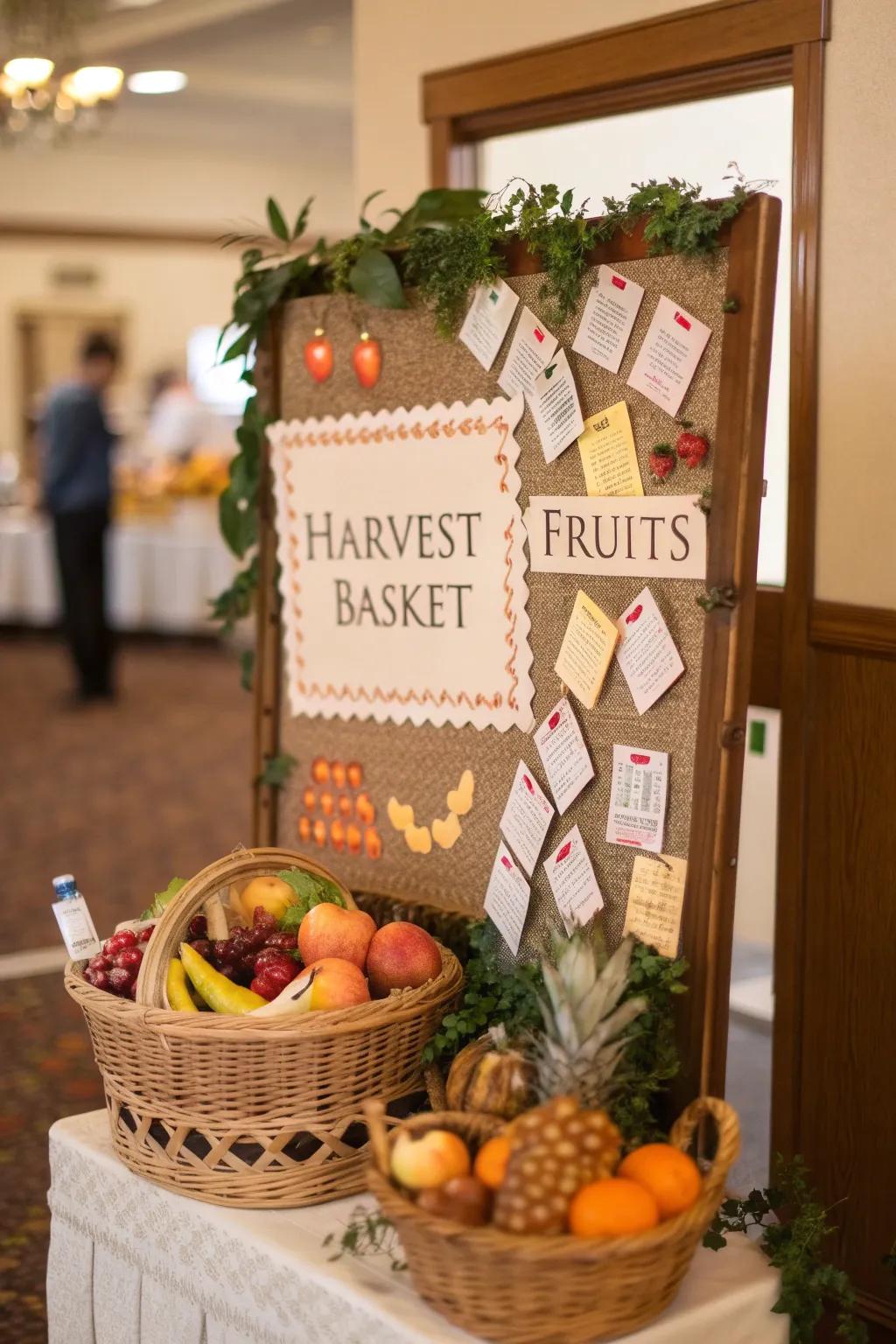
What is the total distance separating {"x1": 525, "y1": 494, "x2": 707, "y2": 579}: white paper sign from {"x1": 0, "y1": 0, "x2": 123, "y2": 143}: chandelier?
17.4 ft

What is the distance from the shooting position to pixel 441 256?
2391mm

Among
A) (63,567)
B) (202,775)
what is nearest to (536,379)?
(202,775)

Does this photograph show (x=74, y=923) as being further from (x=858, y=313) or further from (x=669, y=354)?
(x=858, y=313)

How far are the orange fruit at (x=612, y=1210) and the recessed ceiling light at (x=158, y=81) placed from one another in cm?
818

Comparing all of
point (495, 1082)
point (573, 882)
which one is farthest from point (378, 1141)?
point (573, 882)

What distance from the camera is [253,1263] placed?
182cm

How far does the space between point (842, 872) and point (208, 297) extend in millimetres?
12842

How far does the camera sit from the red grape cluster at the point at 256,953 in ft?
6.70

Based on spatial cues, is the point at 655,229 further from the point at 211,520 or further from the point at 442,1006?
the point at 211,520

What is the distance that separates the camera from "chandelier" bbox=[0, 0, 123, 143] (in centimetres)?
676

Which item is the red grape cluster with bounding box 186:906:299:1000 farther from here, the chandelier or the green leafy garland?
the chandelier

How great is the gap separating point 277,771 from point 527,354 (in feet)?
3.07

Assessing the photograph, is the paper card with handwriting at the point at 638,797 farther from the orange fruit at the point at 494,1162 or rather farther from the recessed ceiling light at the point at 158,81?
the recessed ceiling light at the point at 158,81

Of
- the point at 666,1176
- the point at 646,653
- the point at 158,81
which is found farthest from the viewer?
the point at 158,81
